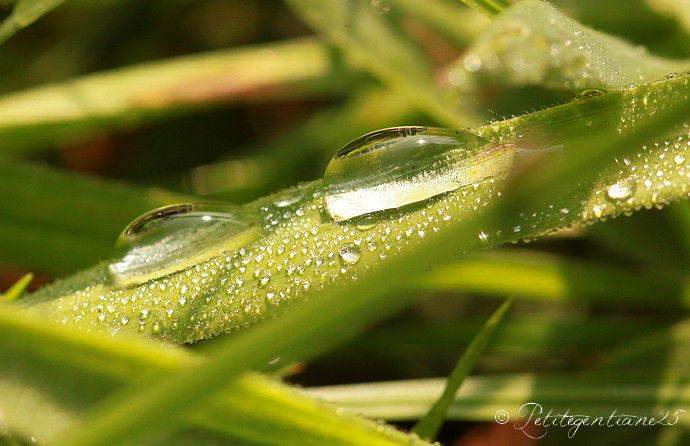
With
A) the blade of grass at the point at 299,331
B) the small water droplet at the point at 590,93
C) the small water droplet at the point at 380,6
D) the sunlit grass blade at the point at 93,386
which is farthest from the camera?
the small water droplet at the point at 380,6

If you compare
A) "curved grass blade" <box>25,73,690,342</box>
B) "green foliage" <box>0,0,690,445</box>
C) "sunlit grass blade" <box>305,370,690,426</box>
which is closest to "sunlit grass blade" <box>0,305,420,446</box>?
"green foliage" <box>0,0,690,445</box>

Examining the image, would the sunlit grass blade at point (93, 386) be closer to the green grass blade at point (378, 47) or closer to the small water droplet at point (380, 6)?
the green grass blade at point (378, 47)

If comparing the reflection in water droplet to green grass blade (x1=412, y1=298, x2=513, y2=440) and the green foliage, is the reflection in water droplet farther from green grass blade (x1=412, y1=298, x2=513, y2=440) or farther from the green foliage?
green grass blade (x1=412, y1=298, x2=513, y2=440)

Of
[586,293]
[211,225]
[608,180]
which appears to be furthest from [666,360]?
[211,225]

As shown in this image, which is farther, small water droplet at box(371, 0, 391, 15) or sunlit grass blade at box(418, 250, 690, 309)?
small water droplet at box(371, 0, 391, 15)

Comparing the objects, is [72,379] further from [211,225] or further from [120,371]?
[211,225]

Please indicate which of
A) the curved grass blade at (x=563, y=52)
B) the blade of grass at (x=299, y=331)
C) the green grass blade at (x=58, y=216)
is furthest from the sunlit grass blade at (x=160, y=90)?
the blade of grass at (x=299, y=331)

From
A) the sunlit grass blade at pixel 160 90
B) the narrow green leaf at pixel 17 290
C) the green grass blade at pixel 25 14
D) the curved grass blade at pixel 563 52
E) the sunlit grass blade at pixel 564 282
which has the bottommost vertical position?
the narrow green leaf at pixel 17 290
